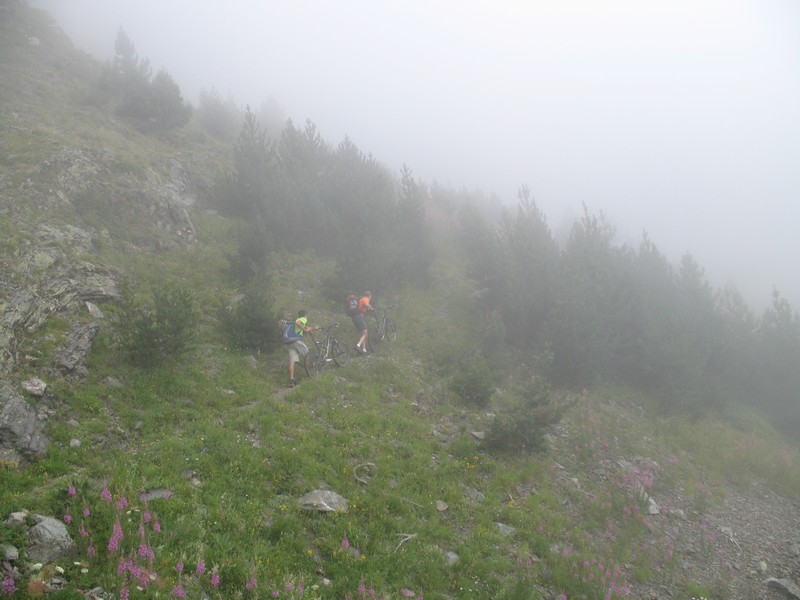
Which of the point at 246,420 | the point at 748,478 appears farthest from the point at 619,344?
the point at 246,420

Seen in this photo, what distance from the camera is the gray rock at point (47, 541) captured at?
4.89 m

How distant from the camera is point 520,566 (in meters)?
7.75

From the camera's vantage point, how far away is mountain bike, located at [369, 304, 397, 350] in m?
17.1

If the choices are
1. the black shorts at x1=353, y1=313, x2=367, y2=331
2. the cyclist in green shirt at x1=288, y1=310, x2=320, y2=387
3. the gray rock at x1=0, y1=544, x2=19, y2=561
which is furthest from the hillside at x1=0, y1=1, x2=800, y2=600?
the black shorts at x1=353, y1=313, x2=367, y2=331

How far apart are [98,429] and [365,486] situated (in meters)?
5.37

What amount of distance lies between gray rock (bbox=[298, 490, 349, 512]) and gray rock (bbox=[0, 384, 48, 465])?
4493 millimetres

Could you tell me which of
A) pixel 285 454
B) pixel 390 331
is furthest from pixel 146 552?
pixel 390 331

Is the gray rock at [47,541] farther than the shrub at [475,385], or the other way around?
the shrub at [475,385]

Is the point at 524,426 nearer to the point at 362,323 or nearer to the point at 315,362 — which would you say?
the point at 315,362

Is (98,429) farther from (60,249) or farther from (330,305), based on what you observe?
(330,305)

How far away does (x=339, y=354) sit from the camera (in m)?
14.9

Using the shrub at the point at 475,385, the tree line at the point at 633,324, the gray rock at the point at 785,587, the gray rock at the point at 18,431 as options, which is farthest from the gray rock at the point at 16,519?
the tree line at the point at 633,324

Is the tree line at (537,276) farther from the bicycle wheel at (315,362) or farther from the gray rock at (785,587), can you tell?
the gray rock at (785,587)

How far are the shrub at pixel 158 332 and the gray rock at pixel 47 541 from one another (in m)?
5.59
